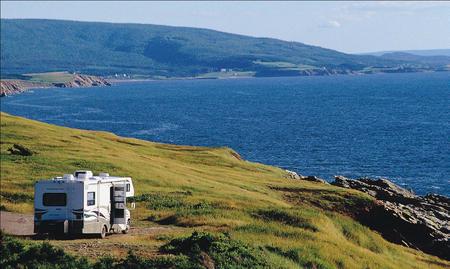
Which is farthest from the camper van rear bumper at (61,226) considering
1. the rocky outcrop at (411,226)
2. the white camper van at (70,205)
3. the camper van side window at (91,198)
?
the rocky outcrop at (411,226)

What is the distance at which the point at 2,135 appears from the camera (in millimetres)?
75875

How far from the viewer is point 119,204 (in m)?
37.8

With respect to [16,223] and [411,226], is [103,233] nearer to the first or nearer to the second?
[16,223]

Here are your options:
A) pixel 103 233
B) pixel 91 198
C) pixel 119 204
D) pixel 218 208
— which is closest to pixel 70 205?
pixel 91 198

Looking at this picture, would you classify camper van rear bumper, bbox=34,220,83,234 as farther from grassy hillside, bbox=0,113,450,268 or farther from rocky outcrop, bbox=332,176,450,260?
rocky outcrop, bbox=332,176,450,260

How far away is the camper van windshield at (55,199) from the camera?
34.6 meters

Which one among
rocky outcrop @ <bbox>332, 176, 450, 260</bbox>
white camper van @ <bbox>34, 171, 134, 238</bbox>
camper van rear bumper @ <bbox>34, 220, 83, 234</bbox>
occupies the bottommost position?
rocky outcrop @ <bbox>332, 176, 450, 260</bbox>

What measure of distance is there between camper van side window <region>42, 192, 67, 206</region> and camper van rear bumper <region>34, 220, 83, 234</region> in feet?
2.93

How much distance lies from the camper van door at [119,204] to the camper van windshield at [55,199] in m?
3.62

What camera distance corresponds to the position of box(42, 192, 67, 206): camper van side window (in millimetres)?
34625

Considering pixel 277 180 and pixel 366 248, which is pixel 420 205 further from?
pixel 366 248

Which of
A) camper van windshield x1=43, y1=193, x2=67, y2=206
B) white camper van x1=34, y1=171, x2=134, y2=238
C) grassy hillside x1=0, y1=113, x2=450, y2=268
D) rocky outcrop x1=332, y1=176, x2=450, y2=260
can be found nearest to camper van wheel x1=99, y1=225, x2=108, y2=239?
white camper van x1=34, y1=171, x2=134, y2=238

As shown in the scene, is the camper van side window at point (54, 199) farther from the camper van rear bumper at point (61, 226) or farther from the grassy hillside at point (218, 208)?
the grassy hillside at point (218, 208)

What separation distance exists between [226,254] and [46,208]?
368 inches
